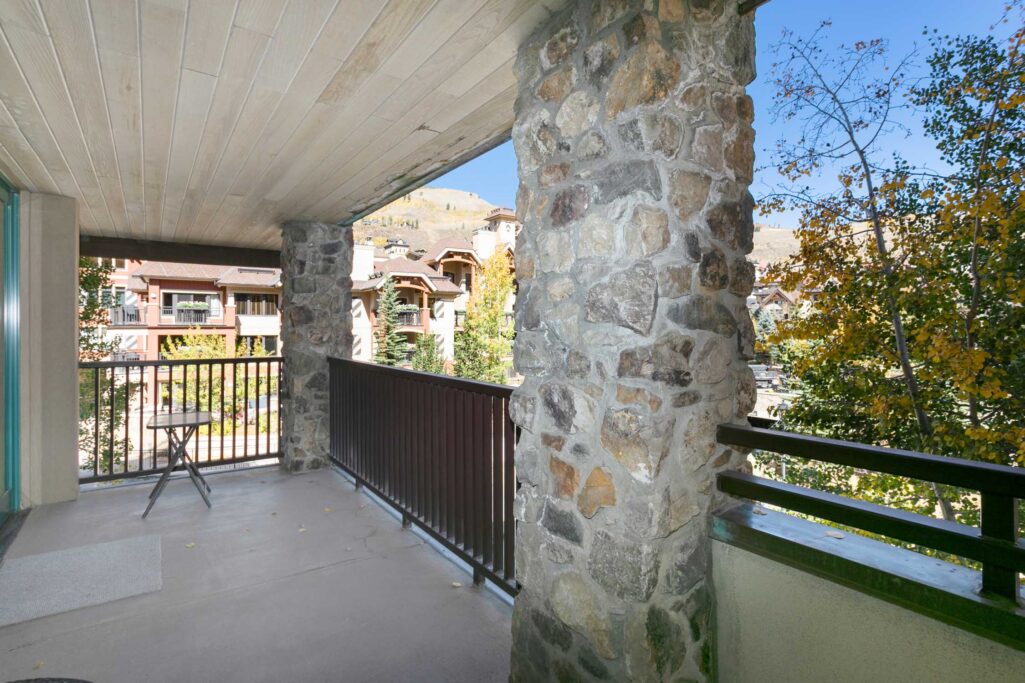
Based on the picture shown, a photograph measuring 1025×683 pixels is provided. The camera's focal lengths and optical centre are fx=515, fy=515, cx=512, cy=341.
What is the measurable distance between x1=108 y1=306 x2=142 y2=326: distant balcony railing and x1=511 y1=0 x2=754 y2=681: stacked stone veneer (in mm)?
21708

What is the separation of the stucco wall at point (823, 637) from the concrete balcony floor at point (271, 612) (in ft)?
3.08

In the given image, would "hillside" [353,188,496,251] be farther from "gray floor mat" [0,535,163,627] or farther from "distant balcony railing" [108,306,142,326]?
"gray floor mat" [0,535,163,627]

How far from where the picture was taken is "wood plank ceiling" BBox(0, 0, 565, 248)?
158 cm

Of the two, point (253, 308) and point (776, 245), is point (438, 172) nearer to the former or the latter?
point (776, 245)

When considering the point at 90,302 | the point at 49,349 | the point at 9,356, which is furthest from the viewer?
the point at 90,302

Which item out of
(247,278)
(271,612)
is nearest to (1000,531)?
(271,612)

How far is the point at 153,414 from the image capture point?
4.73 m

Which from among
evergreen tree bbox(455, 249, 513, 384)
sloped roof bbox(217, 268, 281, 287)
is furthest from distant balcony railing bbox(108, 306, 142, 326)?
evergreen tree bbox(455, 249, 513, 384)

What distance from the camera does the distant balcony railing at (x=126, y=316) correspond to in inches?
720

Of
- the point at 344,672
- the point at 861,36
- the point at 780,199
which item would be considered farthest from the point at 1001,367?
the point at 344,672

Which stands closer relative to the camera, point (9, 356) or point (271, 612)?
point (271, 612)

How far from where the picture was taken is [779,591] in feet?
4.51

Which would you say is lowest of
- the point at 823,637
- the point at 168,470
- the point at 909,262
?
the point at 168,470

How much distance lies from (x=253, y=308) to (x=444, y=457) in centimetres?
1845
